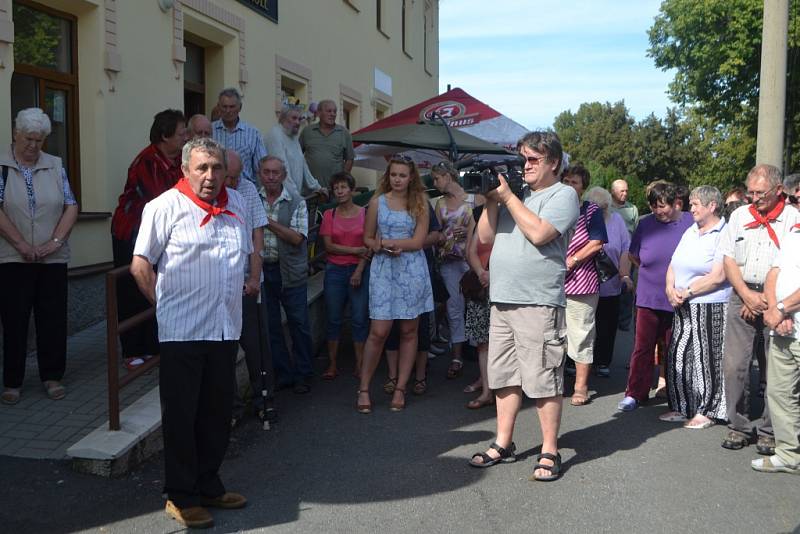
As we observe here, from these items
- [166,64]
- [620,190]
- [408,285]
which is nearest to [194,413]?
[408,285]

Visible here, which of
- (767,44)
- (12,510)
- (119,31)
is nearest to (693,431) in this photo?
(12,510)

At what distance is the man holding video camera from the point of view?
4801mm

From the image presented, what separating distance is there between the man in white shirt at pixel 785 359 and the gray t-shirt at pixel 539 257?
1297 millimetres

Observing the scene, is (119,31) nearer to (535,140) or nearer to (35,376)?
(35,376)

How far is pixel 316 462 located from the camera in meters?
5.08

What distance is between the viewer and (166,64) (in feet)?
30.9

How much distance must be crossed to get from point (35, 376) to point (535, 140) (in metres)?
3.99

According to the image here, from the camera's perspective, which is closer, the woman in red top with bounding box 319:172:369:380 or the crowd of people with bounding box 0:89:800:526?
the crowd of people with bounding box 0:89:800:526

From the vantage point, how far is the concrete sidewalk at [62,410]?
4918 mm

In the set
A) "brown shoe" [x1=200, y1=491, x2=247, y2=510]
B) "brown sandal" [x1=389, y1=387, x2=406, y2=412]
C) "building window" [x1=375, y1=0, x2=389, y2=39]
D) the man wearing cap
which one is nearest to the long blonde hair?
"brown sandal" [x1=389, y1=387, x2=406, y2=412]

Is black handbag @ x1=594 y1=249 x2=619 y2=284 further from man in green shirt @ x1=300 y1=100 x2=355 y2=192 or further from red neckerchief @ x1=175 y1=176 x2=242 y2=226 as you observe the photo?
man in green shirt @ x1=300 y1=100 x2=355 y2=192

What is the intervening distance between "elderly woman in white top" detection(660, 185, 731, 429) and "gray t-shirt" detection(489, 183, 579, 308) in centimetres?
164

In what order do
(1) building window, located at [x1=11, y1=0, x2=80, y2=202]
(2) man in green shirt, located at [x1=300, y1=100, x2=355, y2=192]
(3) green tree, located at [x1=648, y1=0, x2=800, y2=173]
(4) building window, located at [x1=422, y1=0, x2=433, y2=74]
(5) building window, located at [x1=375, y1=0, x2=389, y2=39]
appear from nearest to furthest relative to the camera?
(1) building window, located at [x1=11, y1=0, x2=80, y2=202] → (2) man in green shirt, located at [x1=300, y1=100, x2=355, y2=192] → (5) building window, located at [x1=375, y1=0, x2=389, y2=39] → (4) building window, located at [x1=422, y1=0, x2=433, y2=74] → (3) green tree, located at [x1=648, y1=0, x2=800, y2=173]

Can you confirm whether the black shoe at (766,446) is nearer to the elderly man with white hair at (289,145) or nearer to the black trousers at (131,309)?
the black trousers at (131,309)
